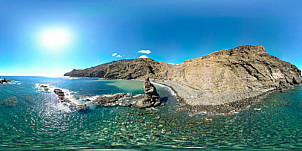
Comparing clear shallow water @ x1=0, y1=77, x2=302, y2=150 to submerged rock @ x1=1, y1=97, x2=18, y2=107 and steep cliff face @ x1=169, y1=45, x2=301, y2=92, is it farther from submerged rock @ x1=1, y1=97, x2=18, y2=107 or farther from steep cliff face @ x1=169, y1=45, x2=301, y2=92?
steep cliff face @ x1=169, y1=45, x2=301, y2=92

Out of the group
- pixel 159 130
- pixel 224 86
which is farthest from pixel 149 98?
pixel 224 86

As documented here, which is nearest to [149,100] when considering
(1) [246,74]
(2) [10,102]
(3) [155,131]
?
(3) [155,131]

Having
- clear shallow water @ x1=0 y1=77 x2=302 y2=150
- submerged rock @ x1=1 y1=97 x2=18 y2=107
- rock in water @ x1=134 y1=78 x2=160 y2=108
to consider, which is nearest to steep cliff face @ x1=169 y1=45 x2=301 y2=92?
rock in water @ x1=134 y1=78 x2=160 y2=108

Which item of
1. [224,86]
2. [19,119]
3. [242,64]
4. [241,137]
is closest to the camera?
[241,137]

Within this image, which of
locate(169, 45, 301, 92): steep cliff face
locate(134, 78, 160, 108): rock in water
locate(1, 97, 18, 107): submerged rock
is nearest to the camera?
locate(1, 97, 18, 107): submerged rock

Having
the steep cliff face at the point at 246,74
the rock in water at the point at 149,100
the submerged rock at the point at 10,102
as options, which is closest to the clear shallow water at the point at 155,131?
the rock in water at the point at 149,100

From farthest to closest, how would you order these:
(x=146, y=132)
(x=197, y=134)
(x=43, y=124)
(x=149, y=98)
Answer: (x=149, y=98) → (x=43, y=124) → (x=146, y=132) → (x=197, y=134)

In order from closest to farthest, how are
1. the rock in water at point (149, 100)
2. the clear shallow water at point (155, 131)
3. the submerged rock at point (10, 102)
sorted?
the clear shallow water at point (155, 131) → the submerged rock at point (10, 102) → the rock in water at point (149, 100)

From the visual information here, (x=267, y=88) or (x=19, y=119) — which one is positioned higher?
(x=267, y=88)

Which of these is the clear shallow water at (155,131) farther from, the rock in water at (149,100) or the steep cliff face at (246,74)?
the steep cliff face at (246,74)

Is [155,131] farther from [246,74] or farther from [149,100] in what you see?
[246,74]

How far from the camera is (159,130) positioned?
10.7 metres

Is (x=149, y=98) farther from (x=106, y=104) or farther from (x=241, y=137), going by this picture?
(x=241, y=137)

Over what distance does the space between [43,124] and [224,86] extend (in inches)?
1595
